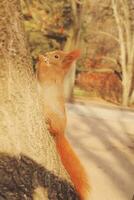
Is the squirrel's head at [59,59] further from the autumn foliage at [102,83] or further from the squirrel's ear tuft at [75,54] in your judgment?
the autumn foliage at [102,83]

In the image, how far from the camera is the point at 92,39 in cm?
1823

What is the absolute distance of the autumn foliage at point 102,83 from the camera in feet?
58.3

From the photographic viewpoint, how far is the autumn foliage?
1778cm

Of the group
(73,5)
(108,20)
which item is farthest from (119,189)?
(108,20)

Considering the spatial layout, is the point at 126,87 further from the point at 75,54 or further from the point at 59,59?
the point at 75,54

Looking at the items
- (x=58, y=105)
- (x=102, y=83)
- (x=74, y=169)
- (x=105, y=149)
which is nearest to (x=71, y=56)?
(x=58, y=105)

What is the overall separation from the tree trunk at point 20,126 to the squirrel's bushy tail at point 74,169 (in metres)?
0.16

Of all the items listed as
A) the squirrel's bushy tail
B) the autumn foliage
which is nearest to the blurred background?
the autumn foliage

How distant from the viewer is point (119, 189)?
15.9ft

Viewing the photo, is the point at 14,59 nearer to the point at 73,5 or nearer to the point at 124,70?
the point at 73,5

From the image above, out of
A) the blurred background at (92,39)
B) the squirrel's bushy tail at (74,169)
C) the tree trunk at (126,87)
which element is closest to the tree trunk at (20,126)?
the squirrel's bushy tail at (74,169)

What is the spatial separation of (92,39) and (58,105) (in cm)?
1500

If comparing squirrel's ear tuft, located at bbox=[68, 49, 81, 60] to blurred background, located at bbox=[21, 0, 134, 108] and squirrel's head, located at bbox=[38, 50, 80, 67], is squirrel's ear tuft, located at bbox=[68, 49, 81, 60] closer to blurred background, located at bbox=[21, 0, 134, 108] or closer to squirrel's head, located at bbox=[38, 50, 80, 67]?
squirrel's head, located at bbox=[38, 50, 80, 67]

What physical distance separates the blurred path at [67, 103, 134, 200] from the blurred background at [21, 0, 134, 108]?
13.8 feet
